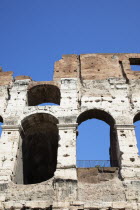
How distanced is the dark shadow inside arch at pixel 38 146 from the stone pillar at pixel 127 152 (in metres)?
2.66

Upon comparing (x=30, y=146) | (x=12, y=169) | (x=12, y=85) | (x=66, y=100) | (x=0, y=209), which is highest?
(x=12, y=85)

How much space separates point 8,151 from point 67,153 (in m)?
2.06

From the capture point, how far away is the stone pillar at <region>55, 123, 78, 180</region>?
8.82 metres

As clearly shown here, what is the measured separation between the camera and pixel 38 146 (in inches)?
530

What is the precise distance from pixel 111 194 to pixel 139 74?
6.25 m

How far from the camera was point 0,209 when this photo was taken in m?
8.11

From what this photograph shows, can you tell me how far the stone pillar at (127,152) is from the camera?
29.0ft

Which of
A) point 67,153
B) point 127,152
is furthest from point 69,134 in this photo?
point 127,152

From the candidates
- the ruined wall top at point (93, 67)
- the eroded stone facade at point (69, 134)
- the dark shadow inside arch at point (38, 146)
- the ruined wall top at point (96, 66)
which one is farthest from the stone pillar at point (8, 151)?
the ruined wall top at point (96, 66)

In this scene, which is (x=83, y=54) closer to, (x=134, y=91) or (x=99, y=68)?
(x=99, y=68)

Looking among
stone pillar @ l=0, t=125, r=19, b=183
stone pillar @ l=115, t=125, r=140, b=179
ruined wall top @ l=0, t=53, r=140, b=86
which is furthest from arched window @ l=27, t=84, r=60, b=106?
stone pillar @ l=115, t=125, r=140, b=179

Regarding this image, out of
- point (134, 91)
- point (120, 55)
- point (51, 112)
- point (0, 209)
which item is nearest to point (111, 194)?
point (0, 209)

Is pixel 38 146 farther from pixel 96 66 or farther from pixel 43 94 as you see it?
pixel 96 66

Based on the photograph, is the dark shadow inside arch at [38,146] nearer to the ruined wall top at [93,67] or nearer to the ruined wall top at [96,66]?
the ruined wall top at [93,67]
